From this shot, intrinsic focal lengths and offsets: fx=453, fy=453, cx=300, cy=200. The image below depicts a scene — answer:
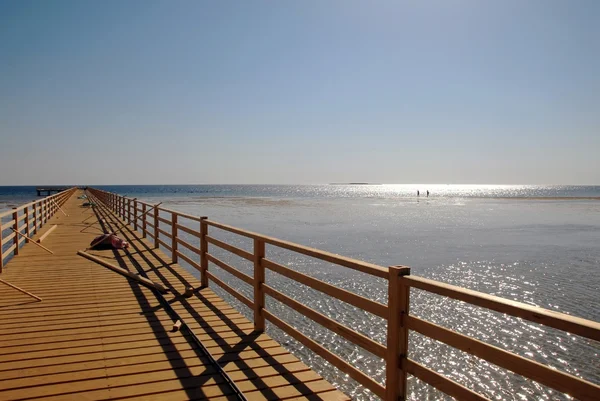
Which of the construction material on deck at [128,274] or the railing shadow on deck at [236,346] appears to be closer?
the railing shadow on deck at [236,346]

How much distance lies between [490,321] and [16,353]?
9.50 meters

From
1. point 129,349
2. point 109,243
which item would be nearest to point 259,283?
point 129,349

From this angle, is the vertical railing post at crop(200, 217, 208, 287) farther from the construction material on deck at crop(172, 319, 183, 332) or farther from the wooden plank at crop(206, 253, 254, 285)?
the construction material on deck at crop(172, 319, 183, 332)

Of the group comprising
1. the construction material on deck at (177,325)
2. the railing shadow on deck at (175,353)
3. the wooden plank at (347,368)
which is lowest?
the railing shadow on deck at (175,353)

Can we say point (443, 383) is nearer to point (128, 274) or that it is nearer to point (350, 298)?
point (350, 298)

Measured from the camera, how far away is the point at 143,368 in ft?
14.6

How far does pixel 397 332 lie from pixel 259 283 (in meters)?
2.71

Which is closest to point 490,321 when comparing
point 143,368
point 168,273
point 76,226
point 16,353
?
point 168,273

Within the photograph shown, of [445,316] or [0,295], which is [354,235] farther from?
[0,295]

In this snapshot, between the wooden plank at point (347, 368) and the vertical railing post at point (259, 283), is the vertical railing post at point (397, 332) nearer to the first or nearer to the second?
Answer: the wooden plank at point (347, 368)

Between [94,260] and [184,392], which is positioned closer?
[184,392]

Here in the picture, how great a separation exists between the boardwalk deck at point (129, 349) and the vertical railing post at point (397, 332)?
0.79 meters

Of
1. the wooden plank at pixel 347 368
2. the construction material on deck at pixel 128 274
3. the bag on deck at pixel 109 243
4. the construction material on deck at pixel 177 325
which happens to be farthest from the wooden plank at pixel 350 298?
the bag on deck at pixel 109 243

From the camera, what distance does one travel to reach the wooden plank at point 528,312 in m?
2.15
